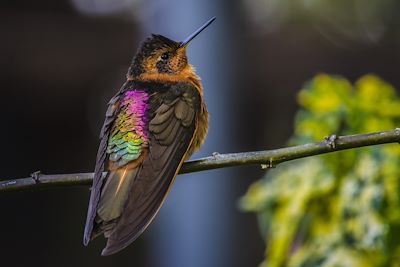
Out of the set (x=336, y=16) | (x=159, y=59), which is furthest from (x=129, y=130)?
(x=336, y=16)

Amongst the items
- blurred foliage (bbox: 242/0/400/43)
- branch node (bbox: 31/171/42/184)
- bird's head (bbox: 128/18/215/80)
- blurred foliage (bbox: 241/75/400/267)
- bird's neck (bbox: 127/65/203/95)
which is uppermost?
blurred foliage (bbox: 242/0/400/43)

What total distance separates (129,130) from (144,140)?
0.10 meters

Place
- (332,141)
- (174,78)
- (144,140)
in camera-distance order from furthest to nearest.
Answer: (174,78), (144,140), (332,141)

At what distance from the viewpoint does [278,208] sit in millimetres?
3465

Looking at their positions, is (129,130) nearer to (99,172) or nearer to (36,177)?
(99,172)

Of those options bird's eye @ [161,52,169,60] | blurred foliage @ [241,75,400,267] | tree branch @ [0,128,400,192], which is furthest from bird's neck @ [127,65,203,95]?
tree branch @ [0,128,400,192]

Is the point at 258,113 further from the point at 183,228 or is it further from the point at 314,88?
the point at 314,88

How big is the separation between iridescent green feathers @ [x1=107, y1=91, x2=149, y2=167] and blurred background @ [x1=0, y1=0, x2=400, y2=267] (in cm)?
388

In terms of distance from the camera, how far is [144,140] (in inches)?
135

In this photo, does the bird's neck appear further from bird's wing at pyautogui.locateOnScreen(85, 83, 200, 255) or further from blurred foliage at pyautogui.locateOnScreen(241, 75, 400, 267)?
blurred foliage at pyautogui.locateOnScreen(241, 75, 400, 267)

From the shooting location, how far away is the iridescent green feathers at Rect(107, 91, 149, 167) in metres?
3.34

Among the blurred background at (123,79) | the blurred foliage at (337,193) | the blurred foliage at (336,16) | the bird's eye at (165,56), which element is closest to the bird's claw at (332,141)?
the blurred foliage at (337,193)

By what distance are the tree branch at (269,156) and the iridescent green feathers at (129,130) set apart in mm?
517

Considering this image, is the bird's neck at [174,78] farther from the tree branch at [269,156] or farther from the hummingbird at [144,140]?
the tree branch at [269,156]
